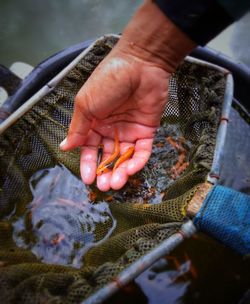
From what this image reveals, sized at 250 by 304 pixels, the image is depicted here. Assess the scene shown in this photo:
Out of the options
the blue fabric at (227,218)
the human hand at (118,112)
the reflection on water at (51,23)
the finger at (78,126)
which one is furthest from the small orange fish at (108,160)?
the reflection on water at (51,23)

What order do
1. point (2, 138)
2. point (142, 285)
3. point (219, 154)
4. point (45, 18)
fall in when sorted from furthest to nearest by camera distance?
point (45, 18), point (142, 285), point (2, 138), point (219, 154)

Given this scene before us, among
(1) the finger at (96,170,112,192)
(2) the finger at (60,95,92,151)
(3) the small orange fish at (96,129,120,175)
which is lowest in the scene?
(1) the finger at (96,170,112,192)

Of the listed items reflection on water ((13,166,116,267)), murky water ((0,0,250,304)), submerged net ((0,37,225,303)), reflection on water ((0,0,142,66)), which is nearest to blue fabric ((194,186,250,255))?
submerged net ((0,37,225,303))

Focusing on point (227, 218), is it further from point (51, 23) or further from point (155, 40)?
point (51, 23)

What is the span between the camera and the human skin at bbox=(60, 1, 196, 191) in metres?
1.79

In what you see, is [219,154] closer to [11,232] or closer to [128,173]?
[128,173]

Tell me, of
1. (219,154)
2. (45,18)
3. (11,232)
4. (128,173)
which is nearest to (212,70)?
(219,154)

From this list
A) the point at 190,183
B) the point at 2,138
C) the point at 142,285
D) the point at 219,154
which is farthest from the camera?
the point at 142,285

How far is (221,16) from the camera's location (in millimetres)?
1568

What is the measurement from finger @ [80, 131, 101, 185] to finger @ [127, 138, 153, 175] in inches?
9.3

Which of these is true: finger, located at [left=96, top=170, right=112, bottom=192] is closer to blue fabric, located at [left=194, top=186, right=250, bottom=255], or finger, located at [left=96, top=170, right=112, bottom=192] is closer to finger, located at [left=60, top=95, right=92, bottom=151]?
finger, located at [left=60, top=95, right=92, bottom=151]

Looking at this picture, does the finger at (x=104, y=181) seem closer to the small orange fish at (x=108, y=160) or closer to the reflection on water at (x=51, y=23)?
the small orange fish at (x=108, y=160)

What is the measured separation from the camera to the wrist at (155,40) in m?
1.70

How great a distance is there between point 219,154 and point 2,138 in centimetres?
126
